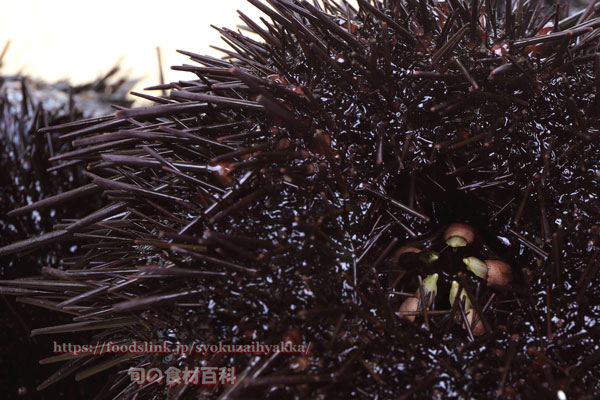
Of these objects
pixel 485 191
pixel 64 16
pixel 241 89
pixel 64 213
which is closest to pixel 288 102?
pixel 241 89

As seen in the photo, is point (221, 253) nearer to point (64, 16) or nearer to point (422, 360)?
point (422, 360)

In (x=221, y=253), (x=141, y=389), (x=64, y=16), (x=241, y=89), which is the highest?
(x=64, y=16)

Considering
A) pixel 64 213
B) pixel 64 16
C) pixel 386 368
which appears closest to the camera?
pixel 386 368

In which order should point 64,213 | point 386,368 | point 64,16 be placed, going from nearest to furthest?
point 386,368
point 64,213
point 64,16

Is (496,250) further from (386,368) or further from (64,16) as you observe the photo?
(64,16)

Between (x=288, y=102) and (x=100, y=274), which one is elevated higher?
(x=288, y=102)

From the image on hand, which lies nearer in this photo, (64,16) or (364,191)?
(364,191)
